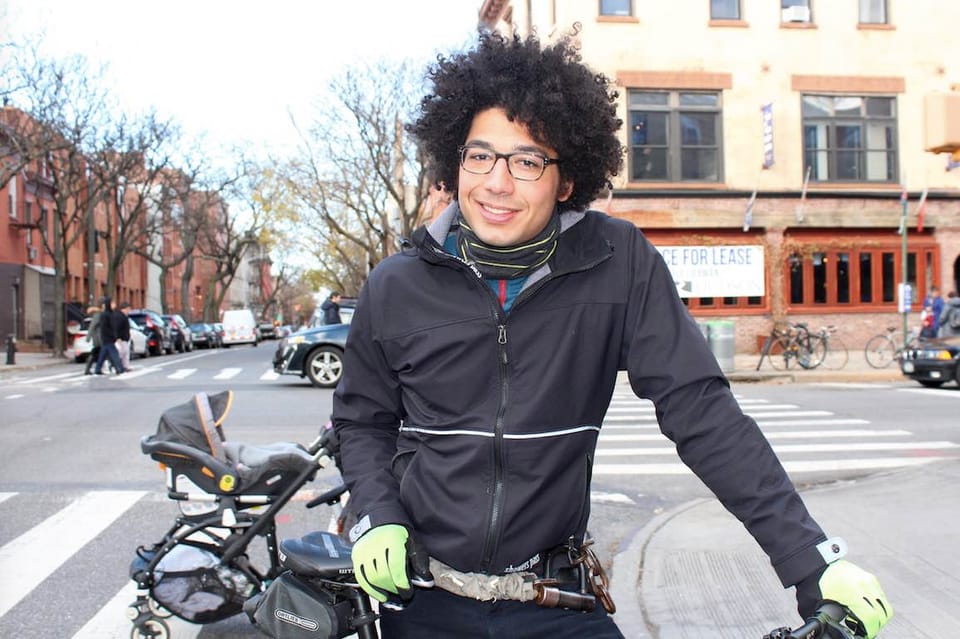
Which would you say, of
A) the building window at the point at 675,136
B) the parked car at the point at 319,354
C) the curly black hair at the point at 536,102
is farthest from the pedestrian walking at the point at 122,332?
the curly black hair at the point at 536,102

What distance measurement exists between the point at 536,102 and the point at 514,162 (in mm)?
164

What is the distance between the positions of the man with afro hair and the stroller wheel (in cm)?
249

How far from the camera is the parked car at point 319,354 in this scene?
1703 cm

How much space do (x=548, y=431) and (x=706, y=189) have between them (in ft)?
80.9

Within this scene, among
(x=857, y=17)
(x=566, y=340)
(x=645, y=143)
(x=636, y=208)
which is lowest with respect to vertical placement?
(x=566, y=340)

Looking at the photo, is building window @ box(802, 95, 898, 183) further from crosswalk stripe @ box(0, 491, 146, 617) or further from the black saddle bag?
the black saddle bag

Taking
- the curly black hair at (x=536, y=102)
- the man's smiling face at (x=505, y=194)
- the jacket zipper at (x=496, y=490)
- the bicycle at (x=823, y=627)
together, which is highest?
the curly black hair at (x=536, y=102)

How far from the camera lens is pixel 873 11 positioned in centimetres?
2667

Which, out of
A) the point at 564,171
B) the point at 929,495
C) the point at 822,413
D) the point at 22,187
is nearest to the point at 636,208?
the point at 822,413

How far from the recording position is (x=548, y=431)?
212cm

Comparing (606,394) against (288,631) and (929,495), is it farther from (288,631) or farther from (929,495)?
(929,495)

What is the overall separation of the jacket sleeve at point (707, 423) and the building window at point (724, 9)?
25.7m

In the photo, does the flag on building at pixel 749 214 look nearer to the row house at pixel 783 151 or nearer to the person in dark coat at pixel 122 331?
the row house at pixel 783 151

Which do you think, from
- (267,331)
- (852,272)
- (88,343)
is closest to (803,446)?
(852,272)
